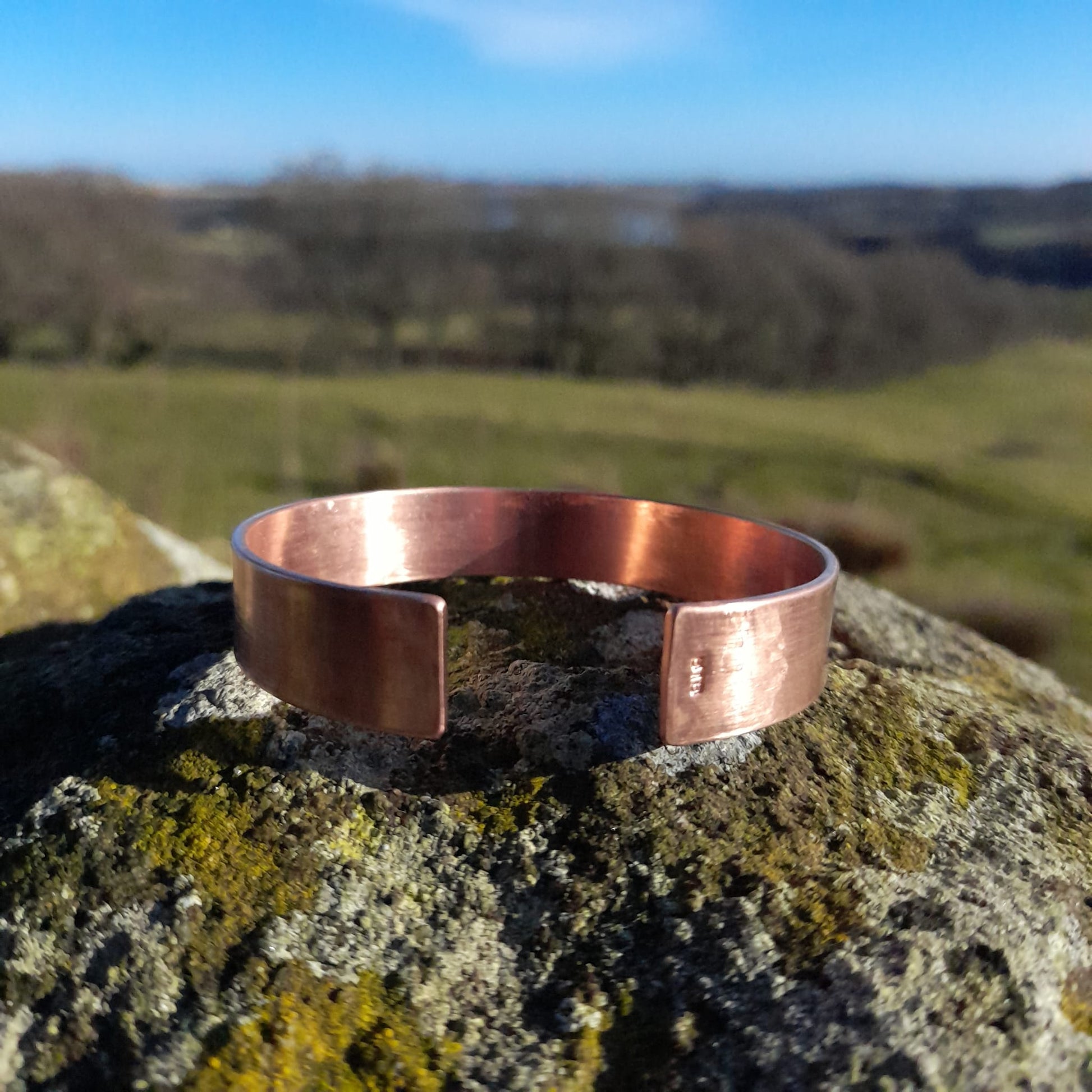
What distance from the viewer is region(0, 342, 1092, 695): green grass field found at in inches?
479

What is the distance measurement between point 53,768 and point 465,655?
3.25 feet

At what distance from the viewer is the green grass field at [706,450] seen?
1216 cm

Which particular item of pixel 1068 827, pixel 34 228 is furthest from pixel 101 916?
pixel 34 228

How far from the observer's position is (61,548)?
143 inches

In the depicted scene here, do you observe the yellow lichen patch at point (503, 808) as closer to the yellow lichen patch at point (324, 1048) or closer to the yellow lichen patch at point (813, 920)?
the yellow lichen patch at point (324, 1048)

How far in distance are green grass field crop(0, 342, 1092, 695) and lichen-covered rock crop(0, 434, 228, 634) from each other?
890cm

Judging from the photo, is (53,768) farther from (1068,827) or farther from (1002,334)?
(1002,334)

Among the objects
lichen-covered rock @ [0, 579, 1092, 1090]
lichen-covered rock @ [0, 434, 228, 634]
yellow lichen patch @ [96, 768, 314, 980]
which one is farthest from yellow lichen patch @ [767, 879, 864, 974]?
lichen-covered rock @ [0, 434, 228, 634]

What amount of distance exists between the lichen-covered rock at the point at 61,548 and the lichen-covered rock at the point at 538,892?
1127mm

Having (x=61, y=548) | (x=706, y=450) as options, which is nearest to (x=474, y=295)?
(x=706, y=450)

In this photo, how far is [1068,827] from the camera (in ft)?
6.45

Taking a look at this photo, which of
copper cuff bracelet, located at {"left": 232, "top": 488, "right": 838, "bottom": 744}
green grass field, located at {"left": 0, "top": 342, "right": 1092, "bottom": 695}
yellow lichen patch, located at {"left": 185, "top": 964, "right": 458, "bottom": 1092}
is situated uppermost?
copper cuff bracelet, located at {"left": 232, "top": 488, "right": 838, "bottom": 744}

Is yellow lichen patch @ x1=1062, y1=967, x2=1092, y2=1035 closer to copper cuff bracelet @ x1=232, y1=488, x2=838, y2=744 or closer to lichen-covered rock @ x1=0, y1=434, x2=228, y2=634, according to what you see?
copper cuff bracelet @ x1=232, y1=488, x2=838, y2=744

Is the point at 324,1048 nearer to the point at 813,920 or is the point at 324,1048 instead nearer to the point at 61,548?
the point at 813,920
